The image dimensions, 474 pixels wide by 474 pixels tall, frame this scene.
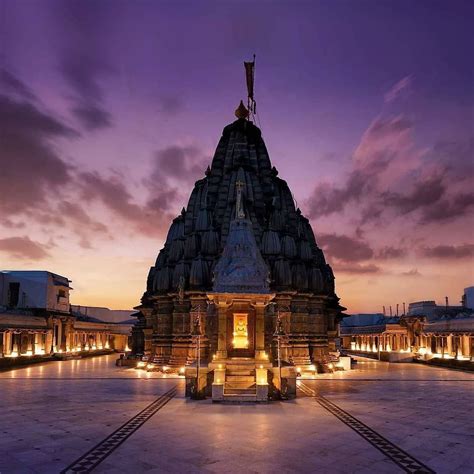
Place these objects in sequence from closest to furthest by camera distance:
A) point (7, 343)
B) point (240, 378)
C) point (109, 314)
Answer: point (240, 378) → point (7, 343) → point (109, 314)

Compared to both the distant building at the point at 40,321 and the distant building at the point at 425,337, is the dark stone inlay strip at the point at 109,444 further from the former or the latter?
the distant building at the point at 425,337

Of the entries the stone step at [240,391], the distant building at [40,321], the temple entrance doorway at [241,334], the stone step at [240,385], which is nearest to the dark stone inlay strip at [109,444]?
the stone step at [240,391]

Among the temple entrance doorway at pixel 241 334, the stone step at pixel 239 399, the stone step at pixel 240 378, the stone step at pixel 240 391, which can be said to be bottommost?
the stone step at pixel 239 399

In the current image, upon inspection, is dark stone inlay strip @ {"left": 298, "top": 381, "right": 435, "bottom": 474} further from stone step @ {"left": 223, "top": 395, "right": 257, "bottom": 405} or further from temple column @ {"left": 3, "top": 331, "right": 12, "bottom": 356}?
temple column @ {"left": 3, "top": 331, "right": 12, "bottom": 356}

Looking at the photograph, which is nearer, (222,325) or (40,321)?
(222,325)

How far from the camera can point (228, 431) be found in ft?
47.2

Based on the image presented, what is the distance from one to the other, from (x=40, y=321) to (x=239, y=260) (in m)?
32.4

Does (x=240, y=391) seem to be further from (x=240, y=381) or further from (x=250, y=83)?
(x=250, y=83)

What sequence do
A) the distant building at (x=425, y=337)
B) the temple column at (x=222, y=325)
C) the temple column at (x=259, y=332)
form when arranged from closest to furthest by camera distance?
the temple column at (x=222, y=325), the temple column at (x=259, y=332), the distant building at (x=425, y=337)

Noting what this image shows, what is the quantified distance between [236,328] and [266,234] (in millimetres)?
14073

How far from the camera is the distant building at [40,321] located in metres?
43.7

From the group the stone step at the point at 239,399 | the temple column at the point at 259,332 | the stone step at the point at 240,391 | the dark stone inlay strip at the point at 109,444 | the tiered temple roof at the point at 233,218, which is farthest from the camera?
the tiered temple roof at the point at 233,218

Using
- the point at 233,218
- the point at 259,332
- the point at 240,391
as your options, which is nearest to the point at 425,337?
the point at 233,218

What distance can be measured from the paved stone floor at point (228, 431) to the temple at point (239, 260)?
23.6 ft
